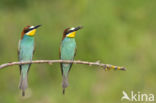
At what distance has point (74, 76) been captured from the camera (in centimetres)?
523

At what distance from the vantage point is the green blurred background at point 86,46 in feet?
16.4

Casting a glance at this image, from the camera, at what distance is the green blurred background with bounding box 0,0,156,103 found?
5.01 m

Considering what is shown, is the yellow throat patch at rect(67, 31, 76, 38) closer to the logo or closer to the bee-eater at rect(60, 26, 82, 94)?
the bee-eater at rect(60, 26, 82, 94)

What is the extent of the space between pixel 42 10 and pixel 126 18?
1117 millimetres

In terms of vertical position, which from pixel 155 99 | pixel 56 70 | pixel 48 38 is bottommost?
pixel 155 99

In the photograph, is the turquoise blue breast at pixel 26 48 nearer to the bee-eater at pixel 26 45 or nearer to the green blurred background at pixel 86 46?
the bee-eater at pixel 26 45

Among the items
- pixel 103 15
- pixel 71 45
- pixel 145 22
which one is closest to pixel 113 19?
pixel 103 15

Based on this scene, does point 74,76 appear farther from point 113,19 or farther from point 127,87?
point 113,19

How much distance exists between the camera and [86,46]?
562cm

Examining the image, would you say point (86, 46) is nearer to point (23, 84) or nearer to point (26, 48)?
point (26, 48)

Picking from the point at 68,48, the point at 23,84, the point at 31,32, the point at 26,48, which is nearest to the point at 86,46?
the point at 68,48

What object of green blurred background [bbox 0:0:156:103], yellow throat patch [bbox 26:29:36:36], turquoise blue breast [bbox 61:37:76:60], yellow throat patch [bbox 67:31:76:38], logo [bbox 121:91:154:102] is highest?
yellow throat patch [bbox 26:29:36:36]

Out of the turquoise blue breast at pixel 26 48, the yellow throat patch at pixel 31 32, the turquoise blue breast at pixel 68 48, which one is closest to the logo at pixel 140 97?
the turquoise blue breast at pixel 68 48

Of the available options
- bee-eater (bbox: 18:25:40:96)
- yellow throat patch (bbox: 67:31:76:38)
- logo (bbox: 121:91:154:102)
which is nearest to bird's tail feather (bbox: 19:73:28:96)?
bee-eater (bbox: 18:25:40:96)
